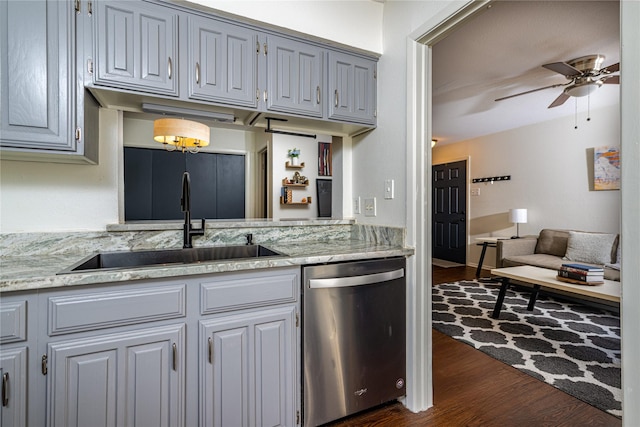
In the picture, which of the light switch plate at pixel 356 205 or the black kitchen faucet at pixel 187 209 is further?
the light switch plate at pixel 356 205

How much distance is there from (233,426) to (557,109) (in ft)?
16.6

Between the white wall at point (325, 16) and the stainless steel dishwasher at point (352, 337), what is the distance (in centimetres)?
136

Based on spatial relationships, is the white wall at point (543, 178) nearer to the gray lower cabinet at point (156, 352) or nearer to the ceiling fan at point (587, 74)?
the ceiling fan at point (587, 74)

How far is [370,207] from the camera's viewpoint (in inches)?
82.3

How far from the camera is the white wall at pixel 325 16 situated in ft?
5.37

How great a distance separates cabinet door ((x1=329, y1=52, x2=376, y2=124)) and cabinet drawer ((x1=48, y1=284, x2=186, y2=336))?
1318mm

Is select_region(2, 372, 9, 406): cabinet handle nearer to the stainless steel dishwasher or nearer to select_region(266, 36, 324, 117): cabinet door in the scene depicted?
the stainless steel dishwasher

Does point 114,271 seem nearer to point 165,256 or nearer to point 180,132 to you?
point 165,256

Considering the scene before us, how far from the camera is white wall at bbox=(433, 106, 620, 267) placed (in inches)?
159

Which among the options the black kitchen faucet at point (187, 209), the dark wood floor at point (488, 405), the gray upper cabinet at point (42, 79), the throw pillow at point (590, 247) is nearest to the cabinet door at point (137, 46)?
the gray upper cabinet at point (42, 79)

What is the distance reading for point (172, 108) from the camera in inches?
65.8

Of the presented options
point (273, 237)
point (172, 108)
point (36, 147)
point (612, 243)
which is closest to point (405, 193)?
point (273, 237)

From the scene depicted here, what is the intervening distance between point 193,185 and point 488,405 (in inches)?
100

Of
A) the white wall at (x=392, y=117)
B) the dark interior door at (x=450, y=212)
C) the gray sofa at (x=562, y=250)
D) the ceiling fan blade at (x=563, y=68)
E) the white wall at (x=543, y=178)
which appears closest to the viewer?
the white wall at (x=392, y=117)
